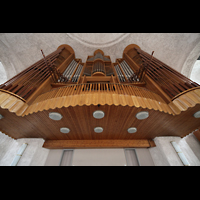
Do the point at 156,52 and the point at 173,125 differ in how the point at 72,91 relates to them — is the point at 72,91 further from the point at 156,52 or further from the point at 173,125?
the point at 156,52

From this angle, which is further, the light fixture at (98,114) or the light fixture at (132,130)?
the light fixture at (132,130)

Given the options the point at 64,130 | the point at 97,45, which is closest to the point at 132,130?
the point at 64,130

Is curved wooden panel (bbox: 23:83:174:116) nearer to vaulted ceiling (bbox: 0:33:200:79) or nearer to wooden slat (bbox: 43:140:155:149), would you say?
wooden slat (bbox: 43:140:155:149)

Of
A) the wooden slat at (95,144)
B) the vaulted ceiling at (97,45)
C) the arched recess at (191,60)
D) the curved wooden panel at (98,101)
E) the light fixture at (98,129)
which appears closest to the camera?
the curved wooden panel at (98,101)

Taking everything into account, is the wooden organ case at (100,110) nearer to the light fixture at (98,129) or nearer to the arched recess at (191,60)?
the light fixture at (98,129)

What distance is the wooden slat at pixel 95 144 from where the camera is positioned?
3.35 meters

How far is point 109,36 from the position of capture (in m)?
10.0

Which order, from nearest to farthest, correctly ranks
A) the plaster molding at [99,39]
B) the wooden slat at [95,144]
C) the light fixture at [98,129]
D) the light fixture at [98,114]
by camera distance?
the light fixture at [98,114]
the light fixture at [98,129]
the wooden slat at [95,144]
the plaster molding at [99,39]

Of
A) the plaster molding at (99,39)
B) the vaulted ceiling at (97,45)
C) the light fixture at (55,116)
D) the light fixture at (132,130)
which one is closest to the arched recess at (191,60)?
the vaulted ceiling at (97,45)

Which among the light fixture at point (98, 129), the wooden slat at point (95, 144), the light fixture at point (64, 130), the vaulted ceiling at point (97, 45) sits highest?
the vaulted ceiling at point (97, 45)

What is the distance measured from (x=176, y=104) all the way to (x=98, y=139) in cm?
250

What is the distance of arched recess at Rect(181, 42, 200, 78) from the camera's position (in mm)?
6772

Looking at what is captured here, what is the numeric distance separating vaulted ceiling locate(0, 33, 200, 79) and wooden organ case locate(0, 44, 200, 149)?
5.31 meters

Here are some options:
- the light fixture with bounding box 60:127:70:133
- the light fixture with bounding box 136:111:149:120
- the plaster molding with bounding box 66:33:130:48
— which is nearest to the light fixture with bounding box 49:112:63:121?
the light fixture with bounding box 60:127:70:133
